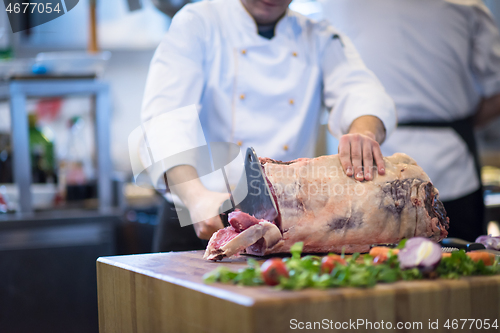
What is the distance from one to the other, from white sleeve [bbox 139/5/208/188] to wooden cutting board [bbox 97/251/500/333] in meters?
0.41

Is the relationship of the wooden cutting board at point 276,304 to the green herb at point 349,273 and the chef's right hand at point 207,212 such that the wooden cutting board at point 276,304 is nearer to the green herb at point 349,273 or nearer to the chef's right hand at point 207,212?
the green herb at point 349,273

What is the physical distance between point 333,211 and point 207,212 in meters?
0.29

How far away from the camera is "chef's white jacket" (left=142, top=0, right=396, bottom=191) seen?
1489mm

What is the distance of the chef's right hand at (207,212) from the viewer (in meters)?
1.17

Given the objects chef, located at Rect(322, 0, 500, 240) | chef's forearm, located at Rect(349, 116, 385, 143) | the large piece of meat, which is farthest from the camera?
chef, located at Rect(322, 0, 500, 240)

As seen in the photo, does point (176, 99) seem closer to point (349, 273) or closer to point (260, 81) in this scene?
point (260, 81)

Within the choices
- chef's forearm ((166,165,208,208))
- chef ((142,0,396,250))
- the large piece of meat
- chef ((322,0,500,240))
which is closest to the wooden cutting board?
the large piece of meat

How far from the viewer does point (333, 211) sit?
1.12 metres

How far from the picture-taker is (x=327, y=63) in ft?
5.54

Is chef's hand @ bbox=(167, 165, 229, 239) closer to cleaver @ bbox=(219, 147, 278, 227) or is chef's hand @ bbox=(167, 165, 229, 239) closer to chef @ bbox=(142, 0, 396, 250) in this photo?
cleaver @ bbox=(219, 147, 278, 227)

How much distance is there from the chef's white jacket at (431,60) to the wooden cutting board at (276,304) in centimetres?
146

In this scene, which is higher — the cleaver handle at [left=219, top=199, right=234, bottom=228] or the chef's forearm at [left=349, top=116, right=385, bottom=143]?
the chef's forearm at [left=349, top=116, right=385, bottom=143]

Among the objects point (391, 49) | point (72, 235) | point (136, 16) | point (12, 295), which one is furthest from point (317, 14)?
point (12, 295)


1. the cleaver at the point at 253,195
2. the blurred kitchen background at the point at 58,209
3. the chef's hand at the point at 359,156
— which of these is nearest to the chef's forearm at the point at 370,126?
the chef's hand at the point at 359,156
